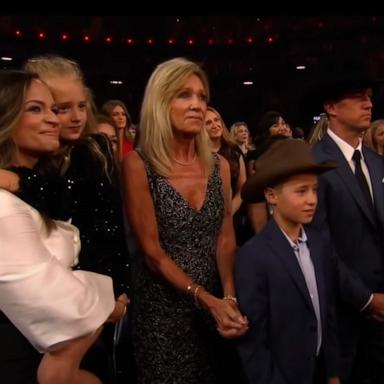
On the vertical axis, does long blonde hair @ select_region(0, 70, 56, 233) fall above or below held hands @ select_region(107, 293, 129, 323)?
above

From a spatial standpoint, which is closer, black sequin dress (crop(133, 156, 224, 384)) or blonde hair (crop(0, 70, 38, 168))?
blonde hair (crop(0, 70, 38, 168))

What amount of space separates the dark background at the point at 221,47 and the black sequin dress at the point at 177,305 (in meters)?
6.85

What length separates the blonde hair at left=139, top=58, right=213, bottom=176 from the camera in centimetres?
224

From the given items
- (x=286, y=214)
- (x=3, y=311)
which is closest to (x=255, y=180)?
(x=286, y=214)

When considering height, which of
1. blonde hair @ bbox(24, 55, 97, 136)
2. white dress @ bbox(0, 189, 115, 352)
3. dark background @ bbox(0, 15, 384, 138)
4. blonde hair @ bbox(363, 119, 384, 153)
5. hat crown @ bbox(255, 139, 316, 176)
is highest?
dark background @ bbox(0, 15, 384, 138)

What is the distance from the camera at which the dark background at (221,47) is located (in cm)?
916

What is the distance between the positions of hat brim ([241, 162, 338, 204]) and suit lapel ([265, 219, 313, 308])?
174 mm

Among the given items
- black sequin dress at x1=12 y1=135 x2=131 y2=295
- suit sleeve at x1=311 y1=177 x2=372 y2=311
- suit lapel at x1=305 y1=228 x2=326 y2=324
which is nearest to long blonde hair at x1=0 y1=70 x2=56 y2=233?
black sequin dress at x1=12 y1=135 x2=131 y2=295

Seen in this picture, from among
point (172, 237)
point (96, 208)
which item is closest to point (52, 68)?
point (96, 208)

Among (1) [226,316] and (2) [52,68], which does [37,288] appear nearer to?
(1) [226,316]

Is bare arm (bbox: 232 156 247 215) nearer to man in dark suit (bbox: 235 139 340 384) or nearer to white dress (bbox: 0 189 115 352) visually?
man in dark suit (bbox: 235 139 340 384)

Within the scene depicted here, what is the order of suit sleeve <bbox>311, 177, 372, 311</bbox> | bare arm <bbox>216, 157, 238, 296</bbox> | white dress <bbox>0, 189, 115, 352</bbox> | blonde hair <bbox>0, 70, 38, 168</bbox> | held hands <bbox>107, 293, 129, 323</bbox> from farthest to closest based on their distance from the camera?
suit sleeve <bbox>311, 177, 372, 311</bbox>, bare arm <bbox>216, 157, 238, 296</bbox>, held hands <bbox>107, 293, 129, 323</bbox>, blonde hair <bbox>0, 70, 38, 168</bbox>, white dress <bbox>0, 189, 115, 352</bbox>

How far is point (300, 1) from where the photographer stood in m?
6.94

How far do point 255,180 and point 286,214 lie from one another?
0.59 ft
